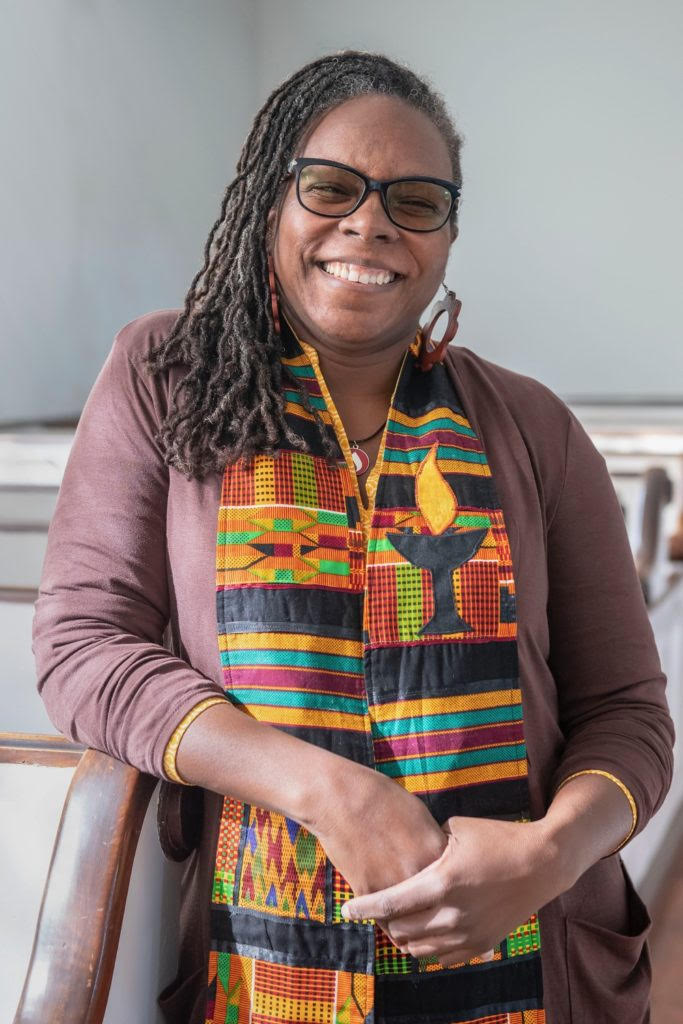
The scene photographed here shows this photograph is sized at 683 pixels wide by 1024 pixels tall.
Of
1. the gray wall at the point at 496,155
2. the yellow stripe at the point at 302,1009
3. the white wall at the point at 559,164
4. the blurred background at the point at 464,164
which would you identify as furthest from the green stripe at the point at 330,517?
the white wall at the point at 559,164

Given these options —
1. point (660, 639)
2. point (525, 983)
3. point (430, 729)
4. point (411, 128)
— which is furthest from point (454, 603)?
point (660, 639)

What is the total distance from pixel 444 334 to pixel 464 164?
7.48 m

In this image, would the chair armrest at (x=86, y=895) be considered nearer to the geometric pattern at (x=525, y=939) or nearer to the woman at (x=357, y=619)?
the woman at (x=357, y=619)

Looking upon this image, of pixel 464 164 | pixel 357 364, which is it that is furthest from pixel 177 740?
pixel 464 164

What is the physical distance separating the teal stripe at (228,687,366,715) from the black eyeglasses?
0.50 metres

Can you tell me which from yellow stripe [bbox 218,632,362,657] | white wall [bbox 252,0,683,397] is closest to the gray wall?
white wall [bbox 252,0,683,397]

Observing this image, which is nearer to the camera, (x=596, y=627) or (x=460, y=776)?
(x=460, y=776)

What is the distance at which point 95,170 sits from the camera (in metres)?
6.65

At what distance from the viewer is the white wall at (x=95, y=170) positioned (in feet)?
19.9

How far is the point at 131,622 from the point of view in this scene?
1.11 meters

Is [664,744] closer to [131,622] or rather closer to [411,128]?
[131,622]

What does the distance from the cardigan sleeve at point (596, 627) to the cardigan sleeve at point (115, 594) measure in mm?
406

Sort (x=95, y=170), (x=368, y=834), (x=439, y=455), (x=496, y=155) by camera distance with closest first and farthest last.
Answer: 1. (x=368, y=834)
2. (x=439, y=455)
3. (x=95, y=170)
4. (x=496, y=155)

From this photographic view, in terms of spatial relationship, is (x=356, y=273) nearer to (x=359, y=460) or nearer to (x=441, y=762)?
(x=359, y=460)
